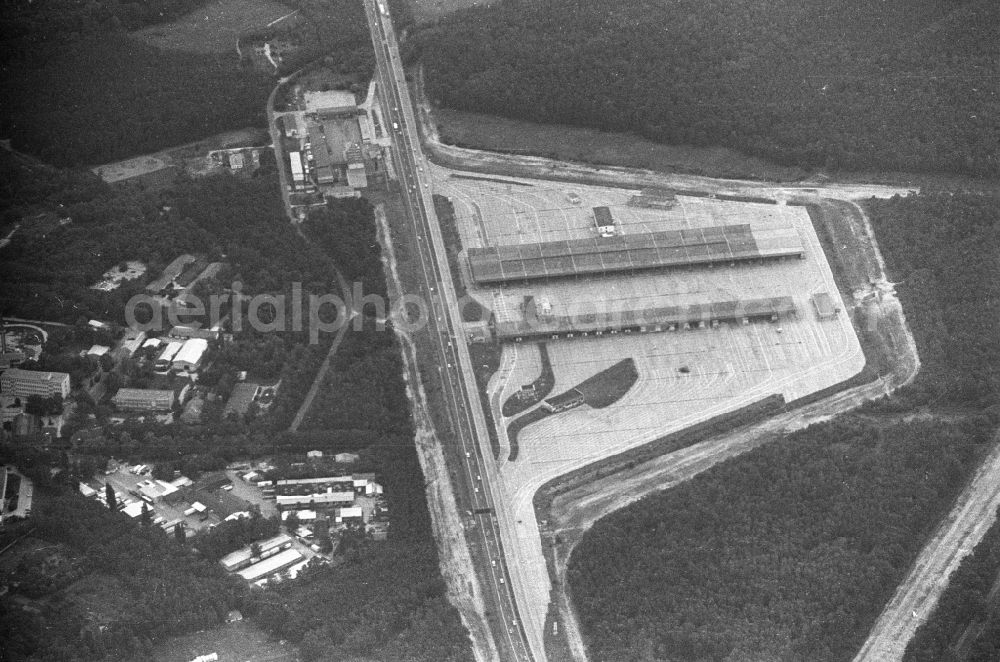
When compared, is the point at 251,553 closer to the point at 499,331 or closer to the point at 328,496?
the point at 328,496

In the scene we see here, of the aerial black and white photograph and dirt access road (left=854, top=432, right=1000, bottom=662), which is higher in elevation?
the aerial black and white photograph

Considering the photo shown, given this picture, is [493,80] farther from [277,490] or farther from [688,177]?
[277,490]

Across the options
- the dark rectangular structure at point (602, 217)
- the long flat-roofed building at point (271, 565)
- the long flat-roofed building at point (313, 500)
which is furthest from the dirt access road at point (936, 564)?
the long flat-roofed building at point (271, 565)

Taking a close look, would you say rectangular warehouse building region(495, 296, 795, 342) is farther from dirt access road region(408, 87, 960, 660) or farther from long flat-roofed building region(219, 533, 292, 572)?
long flat-roofed building region(219, 533, 292, 572)

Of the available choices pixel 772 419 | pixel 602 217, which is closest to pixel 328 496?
pixel 772 419

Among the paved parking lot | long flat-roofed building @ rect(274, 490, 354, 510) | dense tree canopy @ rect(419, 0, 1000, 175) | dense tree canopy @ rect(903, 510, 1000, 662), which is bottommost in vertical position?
dense tree canopy @ rect(903, 510, 1000, 662)

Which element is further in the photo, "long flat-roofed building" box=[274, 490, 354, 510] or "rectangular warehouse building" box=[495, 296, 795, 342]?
"rectangular warehouse building" box=[495, 296, 795, 342]

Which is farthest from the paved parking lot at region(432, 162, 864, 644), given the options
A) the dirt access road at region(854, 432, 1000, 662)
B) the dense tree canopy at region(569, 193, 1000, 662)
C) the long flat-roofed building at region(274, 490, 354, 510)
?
the dirt access road at region(854, 432, 1000, 662)

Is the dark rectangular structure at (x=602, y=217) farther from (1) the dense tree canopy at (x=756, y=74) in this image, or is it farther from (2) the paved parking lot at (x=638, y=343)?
(1) the dense tree canopy at (x=756, y=74)
